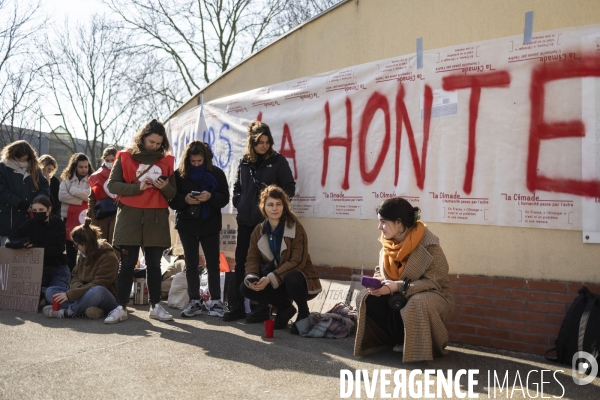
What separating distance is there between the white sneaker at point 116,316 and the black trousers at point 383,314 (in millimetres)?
2540

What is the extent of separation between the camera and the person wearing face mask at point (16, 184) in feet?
23.9

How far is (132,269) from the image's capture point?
6191 mm

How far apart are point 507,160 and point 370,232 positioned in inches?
60.3

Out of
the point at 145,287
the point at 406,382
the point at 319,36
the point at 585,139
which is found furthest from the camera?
the point at 145,287

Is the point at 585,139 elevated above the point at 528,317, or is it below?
above

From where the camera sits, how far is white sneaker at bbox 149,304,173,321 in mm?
6143

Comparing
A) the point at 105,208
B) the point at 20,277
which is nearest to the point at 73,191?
the point at 105,208

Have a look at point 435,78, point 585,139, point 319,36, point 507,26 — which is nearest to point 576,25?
point 507,26

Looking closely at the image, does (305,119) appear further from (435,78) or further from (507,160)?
(507,160)

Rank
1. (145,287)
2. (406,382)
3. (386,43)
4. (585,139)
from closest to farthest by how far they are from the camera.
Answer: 1. (406,382)
2. (585,139)
3. (386,43)
4. (145,287)

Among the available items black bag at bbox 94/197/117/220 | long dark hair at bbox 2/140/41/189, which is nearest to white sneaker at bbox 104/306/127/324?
black bag at bbox 94/197/117/220

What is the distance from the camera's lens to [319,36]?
22.4 feet

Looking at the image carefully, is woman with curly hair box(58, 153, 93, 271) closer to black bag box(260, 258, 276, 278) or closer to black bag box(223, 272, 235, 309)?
black bag box(223, 272, 235, 309)

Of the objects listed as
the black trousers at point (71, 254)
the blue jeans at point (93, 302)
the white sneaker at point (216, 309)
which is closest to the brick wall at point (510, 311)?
the white sneaker at point (216, 309)
